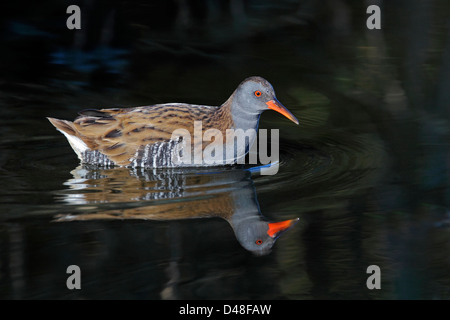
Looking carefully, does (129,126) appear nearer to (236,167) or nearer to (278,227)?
(236,167)

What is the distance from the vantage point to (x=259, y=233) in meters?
6.58

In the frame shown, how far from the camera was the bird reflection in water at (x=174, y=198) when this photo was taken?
22.0 ft

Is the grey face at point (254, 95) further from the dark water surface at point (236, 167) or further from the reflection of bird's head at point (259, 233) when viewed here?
the reflection of bird's head at point (259, 233)

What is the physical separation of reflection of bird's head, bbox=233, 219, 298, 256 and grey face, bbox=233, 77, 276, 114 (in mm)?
1791

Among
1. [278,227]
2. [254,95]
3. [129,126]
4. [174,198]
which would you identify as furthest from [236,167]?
[278,227]

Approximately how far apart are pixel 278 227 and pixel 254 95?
1.95m

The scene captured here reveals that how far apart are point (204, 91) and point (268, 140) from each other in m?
1.38

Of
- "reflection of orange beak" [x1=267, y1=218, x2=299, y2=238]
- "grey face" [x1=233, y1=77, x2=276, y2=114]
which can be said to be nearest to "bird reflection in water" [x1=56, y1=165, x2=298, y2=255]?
"reflection of orange beak" [x1=267, y1=218, x2=299, y2=238]

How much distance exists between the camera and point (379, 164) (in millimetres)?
8062

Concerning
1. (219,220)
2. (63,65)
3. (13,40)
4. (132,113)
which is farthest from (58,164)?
(13,40)

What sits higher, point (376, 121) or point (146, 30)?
point (146, 30)

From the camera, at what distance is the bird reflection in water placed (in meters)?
6.70

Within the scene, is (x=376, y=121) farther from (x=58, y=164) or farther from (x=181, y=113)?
(x=58, y=164)

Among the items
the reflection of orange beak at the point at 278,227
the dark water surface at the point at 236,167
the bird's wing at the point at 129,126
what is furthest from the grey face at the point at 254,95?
the reflection of orange beak at the point at 278,227
